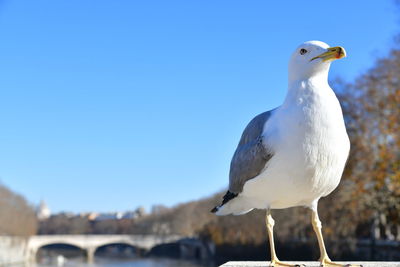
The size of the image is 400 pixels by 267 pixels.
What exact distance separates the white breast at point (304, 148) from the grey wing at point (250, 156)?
0.06 metres

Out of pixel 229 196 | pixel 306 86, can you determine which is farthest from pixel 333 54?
pixel 229 196

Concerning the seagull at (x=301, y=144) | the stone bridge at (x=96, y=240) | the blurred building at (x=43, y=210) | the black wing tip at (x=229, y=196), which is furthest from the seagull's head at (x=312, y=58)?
the blurred building at (x=43, y=210)

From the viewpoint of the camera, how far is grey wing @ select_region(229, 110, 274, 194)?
359cm

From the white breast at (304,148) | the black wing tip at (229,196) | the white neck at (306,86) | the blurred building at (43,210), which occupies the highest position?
the blurred building at (43,210)

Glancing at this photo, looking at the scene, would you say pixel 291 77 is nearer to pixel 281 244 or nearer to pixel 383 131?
pixel 383 131

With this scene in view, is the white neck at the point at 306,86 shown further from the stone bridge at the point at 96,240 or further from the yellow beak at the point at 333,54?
the stone bridge at the point at 96,240

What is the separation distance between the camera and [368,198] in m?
17.5

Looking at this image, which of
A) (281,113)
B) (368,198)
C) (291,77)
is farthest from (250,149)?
(368,198)

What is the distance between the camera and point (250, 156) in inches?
145

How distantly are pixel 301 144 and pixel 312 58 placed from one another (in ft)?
2.03

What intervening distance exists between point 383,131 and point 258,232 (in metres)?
14.2

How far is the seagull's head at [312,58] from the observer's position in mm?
3441

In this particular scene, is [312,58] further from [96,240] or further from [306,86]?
[96,240]

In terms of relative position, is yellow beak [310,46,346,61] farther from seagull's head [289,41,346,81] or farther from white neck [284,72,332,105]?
white neck [284,72,332,105]
